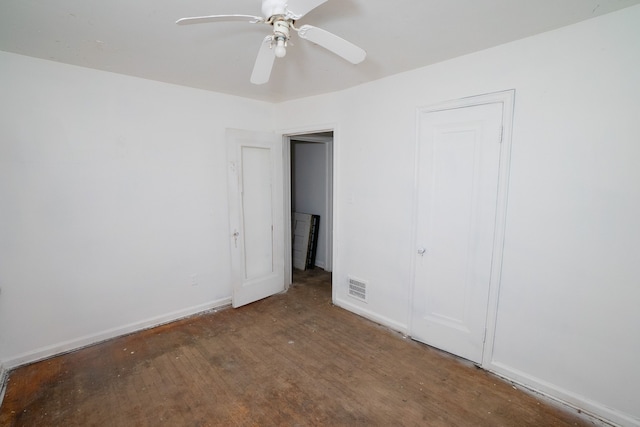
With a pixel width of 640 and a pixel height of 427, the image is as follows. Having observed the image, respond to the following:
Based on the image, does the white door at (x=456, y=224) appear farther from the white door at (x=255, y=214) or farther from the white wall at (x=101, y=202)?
the white wall at (x=101, y=202)

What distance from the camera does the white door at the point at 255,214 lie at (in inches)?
126

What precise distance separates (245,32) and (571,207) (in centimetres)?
239

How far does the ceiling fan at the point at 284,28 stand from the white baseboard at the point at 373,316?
7.93 ft

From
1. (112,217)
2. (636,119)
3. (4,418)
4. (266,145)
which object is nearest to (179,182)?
(112,217)

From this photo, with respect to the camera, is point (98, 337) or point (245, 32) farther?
point (98, 337)

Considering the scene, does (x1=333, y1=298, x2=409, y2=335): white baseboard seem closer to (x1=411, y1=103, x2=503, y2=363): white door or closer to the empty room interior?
the empty room interior

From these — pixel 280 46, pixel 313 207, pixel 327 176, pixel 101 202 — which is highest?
pixel 280 46

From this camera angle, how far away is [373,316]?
3.04 metres

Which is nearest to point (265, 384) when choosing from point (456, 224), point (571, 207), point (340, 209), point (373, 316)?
point (373, 316)

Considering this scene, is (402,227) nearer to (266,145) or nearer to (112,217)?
(266,145)

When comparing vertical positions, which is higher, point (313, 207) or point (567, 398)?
point (313, 207)

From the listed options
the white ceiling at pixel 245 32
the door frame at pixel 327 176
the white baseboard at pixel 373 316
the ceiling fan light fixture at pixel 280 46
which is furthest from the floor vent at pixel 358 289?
the ceiling fan light fixture at pixel 280 46

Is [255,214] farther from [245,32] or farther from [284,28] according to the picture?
[284,28]

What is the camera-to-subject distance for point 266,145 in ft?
11.3
